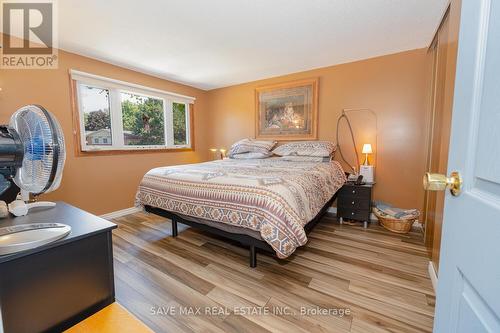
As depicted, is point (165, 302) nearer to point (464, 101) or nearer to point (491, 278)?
point (491, 278)

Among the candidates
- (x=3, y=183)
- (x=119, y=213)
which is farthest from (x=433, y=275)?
(x=119, y=213)

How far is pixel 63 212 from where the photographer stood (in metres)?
1.14

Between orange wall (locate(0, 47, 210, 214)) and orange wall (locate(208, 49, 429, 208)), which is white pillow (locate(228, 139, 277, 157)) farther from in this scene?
orange wall (locate(0, 47, 210, 214))

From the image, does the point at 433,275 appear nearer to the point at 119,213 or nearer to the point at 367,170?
the point at 367,170

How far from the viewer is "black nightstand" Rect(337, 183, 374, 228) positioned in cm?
267

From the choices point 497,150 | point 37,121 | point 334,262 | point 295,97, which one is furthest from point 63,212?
point 295,97

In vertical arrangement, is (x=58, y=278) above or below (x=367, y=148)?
below

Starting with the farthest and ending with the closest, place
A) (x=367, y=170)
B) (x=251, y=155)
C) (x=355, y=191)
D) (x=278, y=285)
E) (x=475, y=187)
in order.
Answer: (x=251, y=155) < (x=367, y=170) < (x=355, y=191) < (x=278, y=285) < (x=475, y=187)

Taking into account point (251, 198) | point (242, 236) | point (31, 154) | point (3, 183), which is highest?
point (31, 154)

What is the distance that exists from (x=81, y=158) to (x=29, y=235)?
7.99 ft

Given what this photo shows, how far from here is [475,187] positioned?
427 millimetres

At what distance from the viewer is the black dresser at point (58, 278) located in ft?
2.57

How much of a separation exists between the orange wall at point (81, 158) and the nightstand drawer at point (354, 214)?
3.02 m

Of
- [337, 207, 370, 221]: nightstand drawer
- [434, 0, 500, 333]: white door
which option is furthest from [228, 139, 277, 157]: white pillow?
[434, 0, 500, 333]: white door
